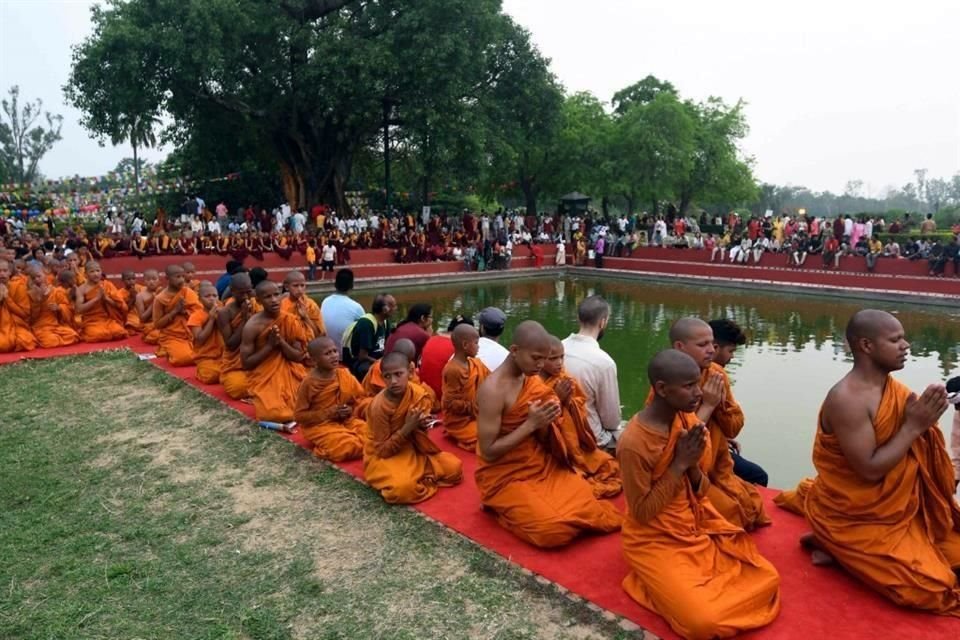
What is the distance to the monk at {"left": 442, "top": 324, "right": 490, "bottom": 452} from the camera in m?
5.70

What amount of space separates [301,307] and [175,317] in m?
3.13

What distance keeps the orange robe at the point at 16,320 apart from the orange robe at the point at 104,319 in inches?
29.3

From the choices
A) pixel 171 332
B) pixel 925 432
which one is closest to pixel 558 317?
pixel 171 332

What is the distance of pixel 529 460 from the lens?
14.3ft

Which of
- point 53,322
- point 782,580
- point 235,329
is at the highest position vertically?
point 235,329

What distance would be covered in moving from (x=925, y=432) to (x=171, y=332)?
8.69 meters

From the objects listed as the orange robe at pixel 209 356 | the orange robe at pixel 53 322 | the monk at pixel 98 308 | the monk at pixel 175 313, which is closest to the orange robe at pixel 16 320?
the orange robe at pixel 53 322

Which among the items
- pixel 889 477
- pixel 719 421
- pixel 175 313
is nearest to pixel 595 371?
pixel 719 421

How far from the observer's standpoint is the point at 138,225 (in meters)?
23.9

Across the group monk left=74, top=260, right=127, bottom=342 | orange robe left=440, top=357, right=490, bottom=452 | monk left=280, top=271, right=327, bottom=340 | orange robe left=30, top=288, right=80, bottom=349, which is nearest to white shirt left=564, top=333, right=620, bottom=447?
orange robe left=440, top=357, right=490, bottom=452

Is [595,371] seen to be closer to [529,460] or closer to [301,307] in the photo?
[529,460]

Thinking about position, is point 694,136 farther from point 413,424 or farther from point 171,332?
point 413,424

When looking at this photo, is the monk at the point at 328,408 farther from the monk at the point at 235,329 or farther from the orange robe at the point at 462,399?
the monk at the point at 235,329

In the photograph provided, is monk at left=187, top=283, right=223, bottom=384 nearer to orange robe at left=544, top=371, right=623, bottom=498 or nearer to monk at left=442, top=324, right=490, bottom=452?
monk at left=442, top=324, right=490, bottom=452
